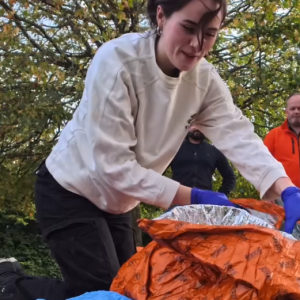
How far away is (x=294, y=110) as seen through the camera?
484 cm

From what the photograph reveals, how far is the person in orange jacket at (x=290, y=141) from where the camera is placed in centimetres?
477

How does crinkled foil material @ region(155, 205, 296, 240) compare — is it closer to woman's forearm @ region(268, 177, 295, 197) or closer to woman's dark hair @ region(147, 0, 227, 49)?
woman's forearm @ region(268, 177, 295, 197)

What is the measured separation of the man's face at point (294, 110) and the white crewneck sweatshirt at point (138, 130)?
9.22 feet

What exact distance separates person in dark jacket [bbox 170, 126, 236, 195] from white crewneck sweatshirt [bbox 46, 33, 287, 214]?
2495 millimetres

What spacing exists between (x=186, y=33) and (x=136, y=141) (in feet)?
1.38

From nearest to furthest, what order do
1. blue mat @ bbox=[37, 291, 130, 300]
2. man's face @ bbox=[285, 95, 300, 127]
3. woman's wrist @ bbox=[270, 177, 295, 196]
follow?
1. blue mat @ bbox=[37, 291, 130, 300]
2. woman's wrist @ bbox=[270, 177, 295, 196]
3. man's face @ bbox=[285, 95, 300, 127]

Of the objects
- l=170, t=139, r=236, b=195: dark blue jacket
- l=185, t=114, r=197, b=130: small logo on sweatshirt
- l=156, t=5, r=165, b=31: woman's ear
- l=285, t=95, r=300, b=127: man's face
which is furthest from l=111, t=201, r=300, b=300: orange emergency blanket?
l=285, t=95, r=300, b=127: man's face

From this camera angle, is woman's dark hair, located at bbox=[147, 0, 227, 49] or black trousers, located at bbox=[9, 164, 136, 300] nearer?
woman's dark hair, located at bbox=[147, 0, 227, 49]

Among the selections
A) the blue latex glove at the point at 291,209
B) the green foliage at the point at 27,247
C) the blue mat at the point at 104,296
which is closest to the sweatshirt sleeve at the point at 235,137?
the blue latex glove at the point at 291,209

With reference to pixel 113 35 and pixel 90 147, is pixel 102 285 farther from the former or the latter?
pixel 113 35

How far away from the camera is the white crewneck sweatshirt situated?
1854 mm

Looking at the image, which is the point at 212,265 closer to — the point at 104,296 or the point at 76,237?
the point at 104,296

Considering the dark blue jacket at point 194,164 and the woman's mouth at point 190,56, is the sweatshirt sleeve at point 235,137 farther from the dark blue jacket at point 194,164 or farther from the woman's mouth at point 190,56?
→ the dark blue jacket at point 194,164

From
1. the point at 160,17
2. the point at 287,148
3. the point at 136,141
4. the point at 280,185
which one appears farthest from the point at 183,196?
the point at 287,148
